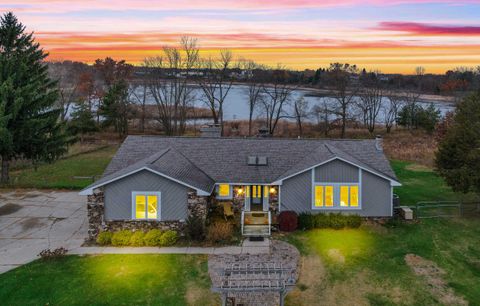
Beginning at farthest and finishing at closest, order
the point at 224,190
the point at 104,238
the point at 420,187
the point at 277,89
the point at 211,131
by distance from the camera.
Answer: the point at 277,89 → the point at 420,187 → the point at 211,131 → the point at 224,190 → the point at 104,238

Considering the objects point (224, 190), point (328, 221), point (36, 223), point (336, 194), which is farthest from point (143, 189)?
point (336, 194)

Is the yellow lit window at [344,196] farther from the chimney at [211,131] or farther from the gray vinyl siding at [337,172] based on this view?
the chimney at [211,131]

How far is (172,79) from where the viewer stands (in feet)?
185

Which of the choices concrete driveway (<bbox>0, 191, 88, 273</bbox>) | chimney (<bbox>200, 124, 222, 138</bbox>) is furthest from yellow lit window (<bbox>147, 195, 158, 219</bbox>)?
chimney (<bbox>200, 124, 222, 138</bbox>)

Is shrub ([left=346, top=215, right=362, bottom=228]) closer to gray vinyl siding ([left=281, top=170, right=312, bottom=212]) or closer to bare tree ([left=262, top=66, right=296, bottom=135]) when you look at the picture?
gray vinyl siding ([left=281, top=170, right=312, bottom=212])

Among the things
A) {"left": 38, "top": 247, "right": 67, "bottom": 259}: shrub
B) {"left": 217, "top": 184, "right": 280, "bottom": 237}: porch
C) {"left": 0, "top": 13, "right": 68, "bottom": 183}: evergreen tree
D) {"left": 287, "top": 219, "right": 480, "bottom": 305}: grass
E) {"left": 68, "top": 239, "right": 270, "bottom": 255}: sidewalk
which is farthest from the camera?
{"left": 0, "top": 13, "right": 68, "bottom": 183}: evergreen tree

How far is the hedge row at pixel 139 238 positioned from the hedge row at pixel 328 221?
6565mm

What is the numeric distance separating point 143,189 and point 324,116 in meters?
42.1

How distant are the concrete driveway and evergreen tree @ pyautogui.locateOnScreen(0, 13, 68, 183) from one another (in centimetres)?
Result: 437

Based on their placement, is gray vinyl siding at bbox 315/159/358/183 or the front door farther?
the front door

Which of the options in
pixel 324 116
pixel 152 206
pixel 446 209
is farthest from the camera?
pixel 324 116

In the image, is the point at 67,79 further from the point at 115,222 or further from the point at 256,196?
the point at 256,196

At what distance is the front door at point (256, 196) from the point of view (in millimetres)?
23453

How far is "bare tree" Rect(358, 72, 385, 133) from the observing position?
190ft
